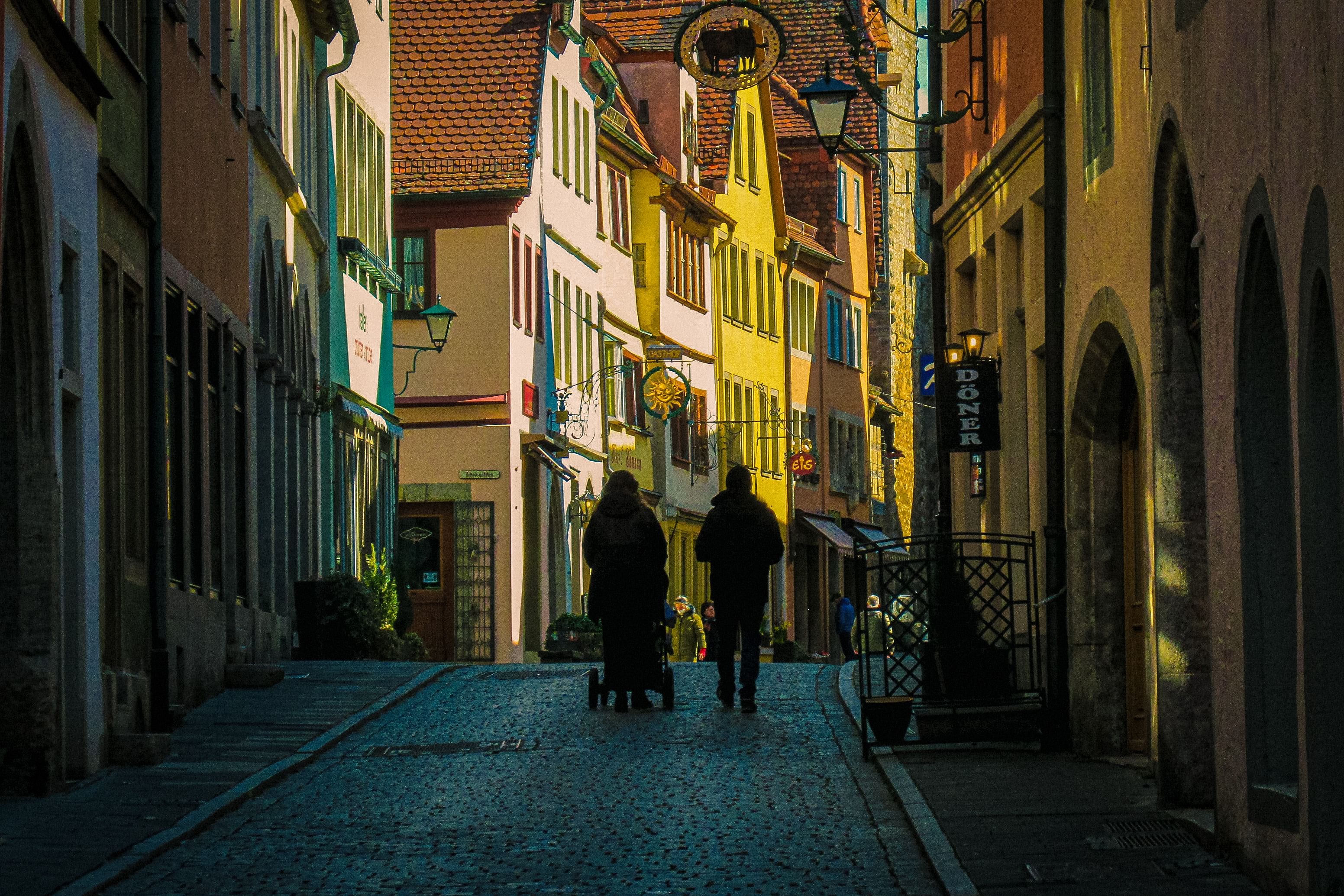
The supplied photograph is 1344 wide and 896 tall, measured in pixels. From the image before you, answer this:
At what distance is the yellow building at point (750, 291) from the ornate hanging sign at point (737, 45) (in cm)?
866

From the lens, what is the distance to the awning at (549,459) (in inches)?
1663

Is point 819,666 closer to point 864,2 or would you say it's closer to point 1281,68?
point 1281,68

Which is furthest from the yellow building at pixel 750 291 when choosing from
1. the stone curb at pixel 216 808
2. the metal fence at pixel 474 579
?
the stone curb at pixel 216 808

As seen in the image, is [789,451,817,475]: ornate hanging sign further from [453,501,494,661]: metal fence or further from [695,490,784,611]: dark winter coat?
[695,490,784,611]: dark winter coat

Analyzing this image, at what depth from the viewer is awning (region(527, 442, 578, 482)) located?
42250mm

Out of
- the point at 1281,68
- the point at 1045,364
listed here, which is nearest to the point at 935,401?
the point at 1045,364

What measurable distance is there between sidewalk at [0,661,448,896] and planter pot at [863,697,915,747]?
12.2 ft

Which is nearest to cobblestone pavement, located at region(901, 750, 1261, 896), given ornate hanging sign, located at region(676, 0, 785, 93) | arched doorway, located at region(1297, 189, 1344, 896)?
arched doorway, located at region(1297, 189, 1344, 896)

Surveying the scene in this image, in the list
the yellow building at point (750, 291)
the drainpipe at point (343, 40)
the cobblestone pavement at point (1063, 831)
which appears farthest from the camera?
the yellow building at point (750, 291)

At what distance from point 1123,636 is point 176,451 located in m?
7.98

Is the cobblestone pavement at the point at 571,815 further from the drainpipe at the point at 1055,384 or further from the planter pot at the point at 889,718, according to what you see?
the drainpipe at the point at 1055,384

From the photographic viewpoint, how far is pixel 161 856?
39.7ft

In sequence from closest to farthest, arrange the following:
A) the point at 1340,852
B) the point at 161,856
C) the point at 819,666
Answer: the point at 1340,852 < the point at 161,856 < the point at 819,666

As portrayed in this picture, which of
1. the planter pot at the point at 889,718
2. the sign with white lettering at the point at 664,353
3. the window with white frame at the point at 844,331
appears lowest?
the planter pot at the point at 889,718
